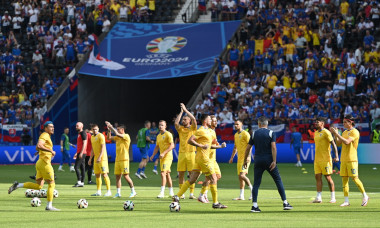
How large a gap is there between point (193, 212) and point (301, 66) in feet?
83.6

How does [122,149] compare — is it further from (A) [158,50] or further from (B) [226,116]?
(A) [158,50]

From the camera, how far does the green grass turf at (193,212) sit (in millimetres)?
15609

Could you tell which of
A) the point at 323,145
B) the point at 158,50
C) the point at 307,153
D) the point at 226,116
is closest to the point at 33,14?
the point at 158,50

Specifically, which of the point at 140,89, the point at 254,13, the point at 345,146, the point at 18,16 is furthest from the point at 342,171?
the point at 18,16

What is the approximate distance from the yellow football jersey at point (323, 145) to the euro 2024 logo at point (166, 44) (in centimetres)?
2828

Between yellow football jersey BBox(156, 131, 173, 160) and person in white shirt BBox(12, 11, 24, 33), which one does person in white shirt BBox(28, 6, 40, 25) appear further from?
yellow football jersey BBox(156, 131, 173, 160)

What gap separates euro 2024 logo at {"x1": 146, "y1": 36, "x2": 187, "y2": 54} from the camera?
48531mm

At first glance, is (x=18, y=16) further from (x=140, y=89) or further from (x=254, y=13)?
(x=254, y=13)

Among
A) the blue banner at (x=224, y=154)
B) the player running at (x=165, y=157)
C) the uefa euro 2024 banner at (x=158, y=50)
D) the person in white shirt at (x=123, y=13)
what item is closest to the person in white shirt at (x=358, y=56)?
the blue banner at (x=224, y=154)

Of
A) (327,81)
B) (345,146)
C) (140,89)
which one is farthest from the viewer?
(140,89)

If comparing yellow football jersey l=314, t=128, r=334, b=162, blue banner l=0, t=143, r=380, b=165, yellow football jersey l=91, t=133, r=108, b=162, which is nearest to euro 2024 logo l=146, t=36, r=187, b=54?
blue banner l=0, t=143, r=380, b=165

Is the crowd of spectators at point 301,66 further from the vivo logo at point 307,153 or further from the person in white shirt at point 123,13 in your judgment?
the person in white shirt at point 123,13

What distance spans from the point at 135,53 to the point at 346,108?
15.7 m

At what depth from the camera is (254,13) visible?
48.3 metres
